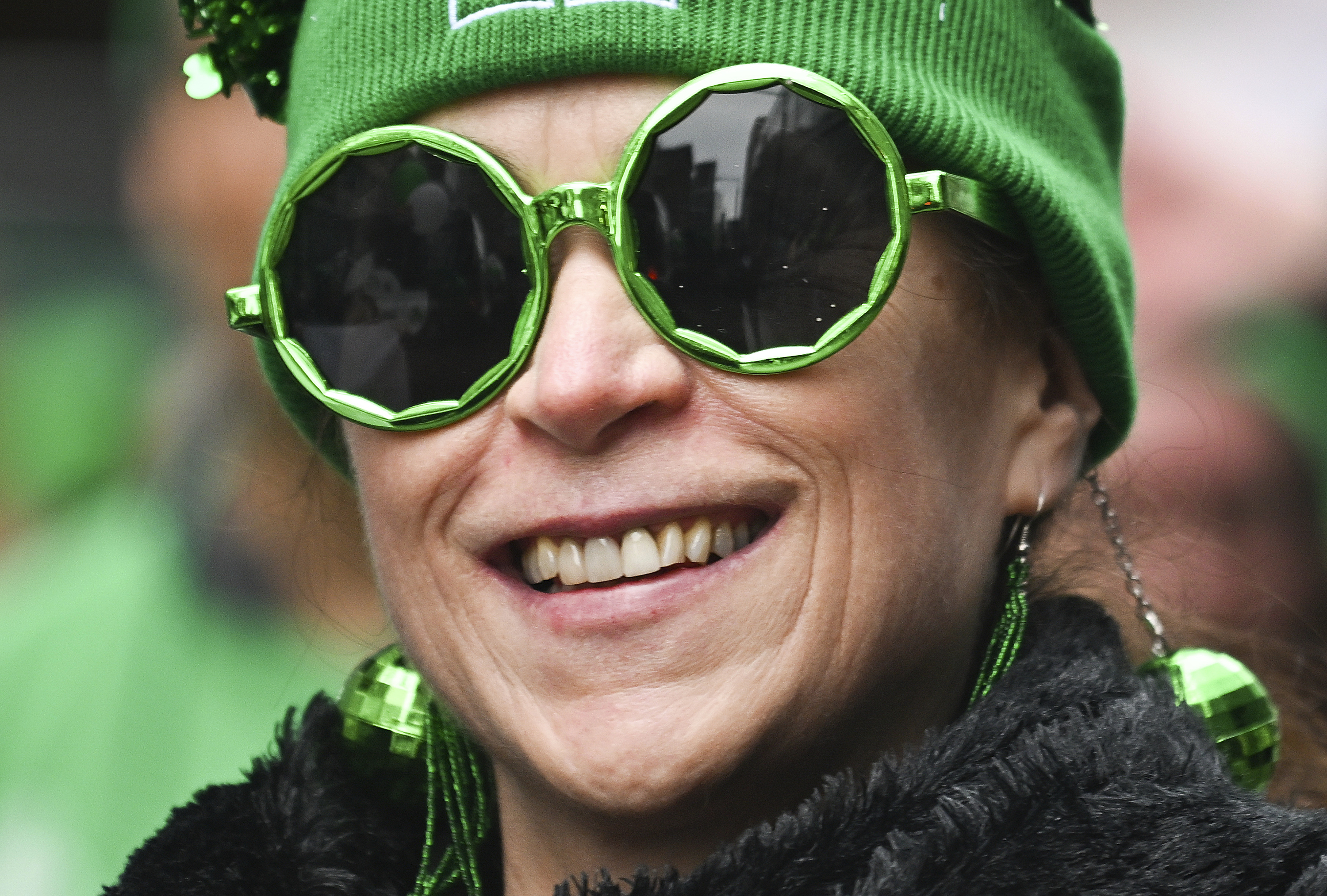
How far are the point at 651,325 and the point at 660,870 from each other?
637 millimetres

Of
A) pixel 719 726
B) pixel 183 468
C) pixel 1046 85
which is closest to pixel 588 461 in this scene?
pixel 719 726

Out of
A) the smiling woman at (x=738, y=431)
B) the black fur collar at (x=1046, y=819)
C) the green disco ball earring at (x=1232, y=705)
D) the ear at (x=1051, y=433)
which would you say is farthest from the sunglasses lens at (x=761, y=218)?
the green disco ball earring at (x=1232, y=705)

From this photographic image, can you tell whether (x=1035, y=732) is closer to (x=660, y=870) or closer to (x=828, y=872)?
(x=828, y=872)

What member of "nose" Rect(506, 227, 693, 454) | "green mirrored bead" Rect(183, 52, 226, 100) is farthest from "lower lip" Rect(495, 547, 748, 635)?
"green mirrored bead" Rect(183, 52, 226, 100)

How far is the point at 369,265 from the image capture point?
6.02 feet

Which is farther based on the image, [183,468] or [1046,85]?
[183,468]

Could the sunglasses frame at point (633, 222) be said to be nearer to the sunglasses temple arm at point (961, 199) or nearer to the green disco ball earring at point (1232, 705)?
the sunglasses temple arm at point (961, 199)

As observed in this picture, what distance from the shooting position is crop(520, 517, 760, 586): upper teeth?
5.55ft

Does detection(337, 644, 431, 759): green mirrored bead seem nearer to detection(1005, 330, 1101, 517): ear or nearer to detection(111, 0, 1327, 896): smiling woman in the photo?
detection(111, 0, 1327, 896): smiling woman

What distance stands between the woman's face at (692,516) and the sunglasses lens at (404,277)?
0.18 ft

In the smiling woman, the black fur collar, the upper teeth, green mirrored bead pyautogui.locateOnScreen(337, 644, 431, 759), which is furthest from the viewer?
green mirrored bead pyautogui.locateOnScreen(337, 644, 431, 759)

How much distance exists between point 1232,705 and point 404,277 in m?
1.18

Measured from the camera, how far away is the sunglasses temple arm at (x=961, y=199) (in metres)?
1.71

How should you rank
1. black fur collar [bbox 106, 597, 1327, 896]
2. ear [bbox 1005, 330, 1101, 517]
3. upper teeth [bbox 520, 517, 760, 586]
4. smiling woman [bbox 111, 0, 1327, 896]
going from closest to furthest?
black fur collar [bbox 106, 597, 1327, 896]
smiling woman [bbox 111, 0, 1327, 896]
upper teeth [bbox 520, 517, 760, 586]
ear [bbox 1005, 330, 1101, 517]
